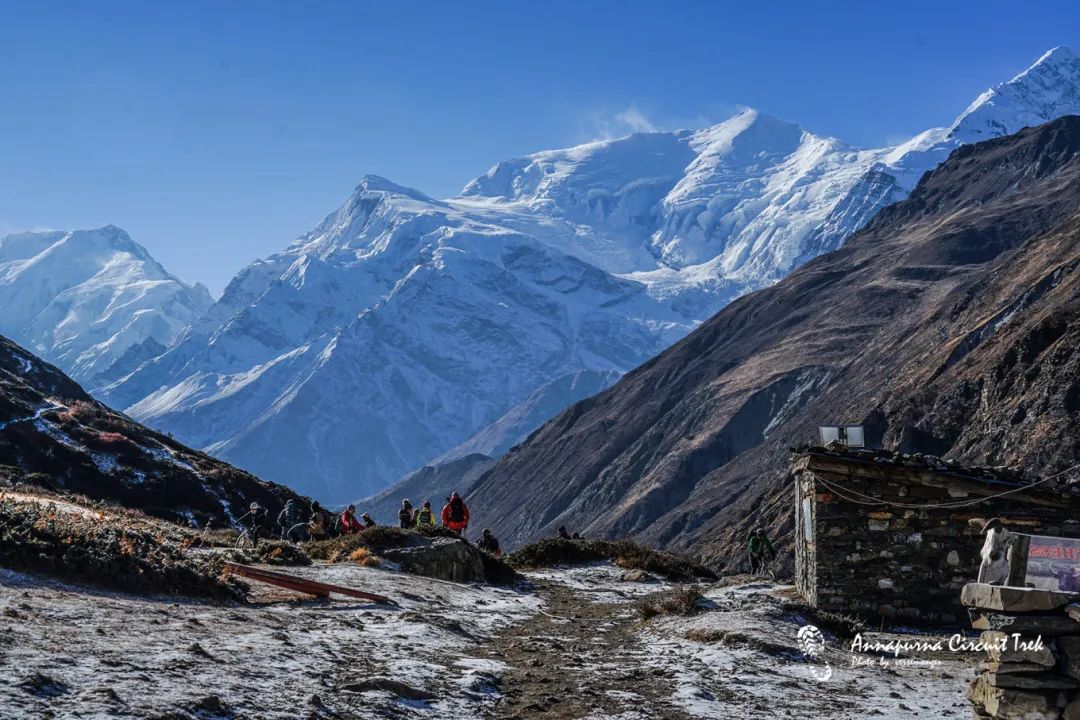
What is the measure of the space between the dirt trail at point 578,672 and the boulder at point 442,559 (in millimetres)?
3770

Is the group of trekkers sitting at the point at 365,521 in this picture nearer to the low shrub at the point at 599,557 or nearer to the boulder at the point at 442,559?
the low shrub at the point at 599,557

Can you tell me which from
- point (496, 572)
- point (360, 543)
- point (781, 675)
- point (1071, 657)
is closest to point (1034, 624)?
point (1071, 657)

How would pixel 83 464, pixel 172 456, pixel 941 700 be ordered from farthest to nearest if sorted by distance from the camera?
pixel 172 456, pixel 83 464, pixel 941 700

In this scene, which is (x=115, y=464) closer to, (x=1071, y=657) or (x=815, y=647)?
(x=815, y=647)

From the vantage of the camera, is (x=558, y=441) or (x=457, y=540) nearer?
(x=457, y=540)

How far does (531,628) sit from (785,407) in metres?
125

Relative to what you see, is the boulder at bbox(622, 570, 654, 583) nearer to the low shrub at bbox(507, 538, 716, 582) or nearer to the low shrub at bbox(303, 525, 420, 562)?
the low shrub at bbox(507, 538, 716, 582)

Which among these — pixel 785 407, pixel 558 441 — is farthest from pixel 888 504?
pixel 558 441

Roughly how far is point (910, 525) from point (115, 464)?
3509 cm

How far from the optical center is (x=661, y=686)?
13828mm

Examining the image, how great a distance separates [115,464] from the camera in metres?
47.2

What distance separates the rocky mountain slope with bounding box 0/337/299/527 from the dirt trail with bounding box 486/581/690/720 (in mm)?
24076

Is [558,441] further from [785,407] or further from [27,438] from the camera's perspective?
[27,438]

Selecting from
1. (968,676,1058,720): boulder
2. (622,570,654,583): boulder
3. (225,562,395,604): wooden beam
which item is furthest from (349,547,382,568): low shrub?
(968,676,1058,720): boulder
